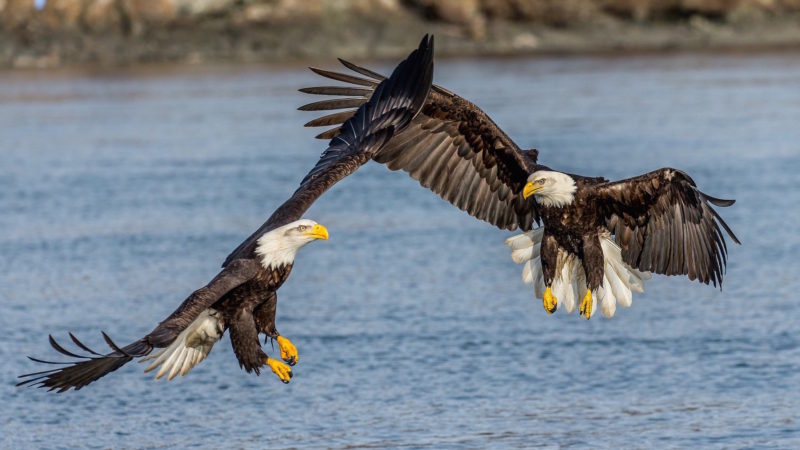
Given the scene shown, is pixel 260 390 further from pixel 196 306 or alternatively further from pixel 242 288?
pixel 196 306

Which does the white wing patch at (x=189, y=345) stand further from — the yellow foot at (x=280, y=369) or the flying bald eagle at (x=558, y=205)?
the flying bald eagle at (x=558, y=205)

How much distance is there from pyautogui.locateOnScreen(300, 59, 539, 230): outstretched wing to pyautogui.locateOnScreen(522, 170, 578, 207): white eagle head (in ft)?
1.63

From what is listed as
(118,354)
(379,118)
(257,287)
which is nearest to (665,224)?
(379,118)

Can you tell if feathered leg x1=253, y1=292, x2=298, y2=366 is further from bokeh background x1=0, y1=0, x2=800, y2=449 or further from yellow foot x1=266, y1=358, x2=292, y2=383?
bokeh background x1=0, y1=0, x2=800, y2=449

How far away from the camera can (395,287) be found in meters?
11.2

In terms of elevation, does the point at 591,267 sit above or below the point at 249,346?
above

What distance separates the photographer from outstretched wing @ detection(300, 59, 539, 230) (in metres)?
7.92

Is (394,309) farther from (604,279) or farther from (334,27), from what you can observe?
(334,27)

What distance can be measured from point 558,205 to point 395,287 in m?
3.95

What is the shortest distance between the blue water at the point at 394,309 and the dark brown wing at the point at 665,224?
0.87 metres

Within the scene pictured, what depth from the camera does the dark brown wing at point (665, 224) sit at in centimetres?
736

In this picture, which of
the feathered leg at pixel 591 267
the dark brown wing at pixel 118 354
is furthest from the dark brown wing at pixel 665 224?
the dark brown wing at pixel 118 354

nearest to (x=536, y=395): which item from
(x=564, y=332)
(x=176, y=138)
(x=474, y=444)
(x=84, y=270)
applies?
(x=474, y=444)

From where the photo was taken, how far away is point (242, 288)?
6566 millimetres
